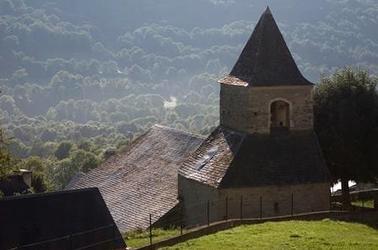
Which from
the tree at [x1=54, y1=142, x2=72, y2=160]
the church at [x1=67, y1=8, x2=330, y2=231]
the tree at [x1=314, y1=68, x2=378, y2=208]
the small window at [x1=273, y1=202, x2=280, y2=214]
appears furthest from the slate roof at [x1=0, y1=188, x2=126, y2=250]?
the tree at [x1=54, y1=142, x2=72, y2=160]

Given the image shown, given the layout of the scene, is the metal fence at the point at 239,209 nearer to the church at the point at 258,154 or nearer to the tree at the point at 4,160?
the church at the point at 258,154

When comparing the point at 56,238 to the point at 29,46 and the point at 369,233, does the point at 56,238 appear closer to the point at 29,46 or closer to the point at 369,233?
the point at 369,233

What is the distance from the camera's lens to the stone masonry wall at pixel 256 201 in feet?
84.9

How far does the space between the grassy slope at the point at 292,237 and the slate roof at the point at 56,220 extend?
7.69 feet

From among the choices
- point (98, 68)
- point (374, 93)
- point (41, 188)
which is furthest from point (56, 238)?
point (98, 68)

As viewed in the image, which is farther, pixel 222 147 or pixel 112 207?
pixel 112 207

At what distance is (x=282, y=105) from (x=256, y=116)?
1.54 m

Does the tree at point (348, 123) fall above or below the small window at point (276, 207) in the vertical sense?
above

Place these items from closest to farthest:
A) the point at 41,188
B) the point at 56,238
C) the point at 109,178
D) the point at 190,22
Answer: the point at 56,238, the point at 109,178, the point at 41,188, the point at 190,22

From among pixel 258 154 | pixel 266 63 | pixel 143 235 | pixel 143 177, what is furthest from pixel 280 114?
pixel 143 177

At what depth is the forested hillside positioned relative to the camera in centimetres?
13725

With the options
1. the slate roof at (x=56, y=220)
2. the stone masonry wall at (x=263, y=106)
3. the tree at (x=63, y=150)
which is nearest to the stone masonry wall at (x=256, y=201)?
the stone masonry wall at (x=263, y=106)

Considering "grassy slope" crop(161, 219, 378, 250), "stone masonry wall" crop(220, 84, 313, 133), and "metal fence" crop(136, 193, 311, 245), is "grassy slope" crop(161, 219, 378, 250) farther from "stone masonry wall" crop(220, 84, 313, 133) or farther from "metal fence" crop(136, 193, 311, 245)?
"stone masonry wall" crop(220, 84, 313, 133)

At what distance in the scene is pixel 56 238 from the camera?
19.3 metres
